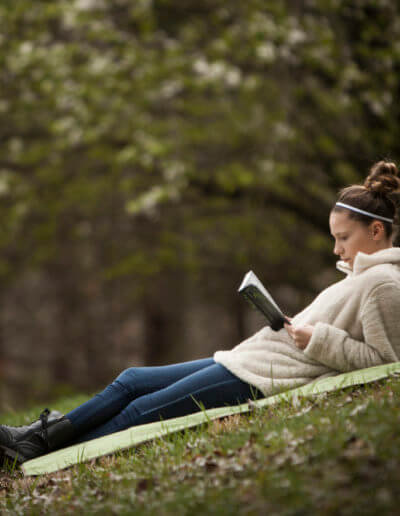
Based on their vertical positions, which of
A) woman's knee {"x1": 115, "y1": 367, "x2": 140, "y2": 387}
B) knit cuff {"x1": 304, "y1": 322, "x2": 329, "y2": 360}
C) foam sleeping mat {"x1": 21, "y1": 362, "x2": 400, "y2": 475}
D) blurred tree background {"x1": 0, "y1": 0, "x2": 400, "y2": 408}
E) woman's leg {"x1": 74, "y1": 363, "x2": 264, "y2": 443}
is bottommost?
foam sleeping mat {"x1": 21, "y1": 362, "x2": 400, "y2": 475}

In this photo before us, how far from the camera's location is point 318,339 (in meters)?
3.79

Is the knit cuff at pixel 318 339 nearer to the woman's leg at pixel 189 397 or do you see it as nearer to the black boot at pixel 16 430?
the woman's leg at pixel 189 397

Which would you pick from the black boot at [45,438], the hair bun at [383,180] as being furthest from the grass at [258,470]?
the hair bun at [383,180]

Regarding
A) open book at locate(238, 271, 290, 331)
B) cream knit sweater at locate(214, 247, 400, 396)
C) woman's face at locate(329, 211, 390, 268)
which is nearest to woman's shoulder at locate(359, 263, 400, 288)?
cream knit sweater at locate(214, 247, 400, 396)

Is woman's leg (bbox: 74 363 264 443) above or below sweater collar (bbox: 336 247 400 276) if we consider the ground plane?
below

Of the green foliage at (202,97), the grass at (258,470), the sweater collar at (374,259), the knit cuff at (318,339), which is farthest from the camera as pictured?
the green foliage at (202,97)

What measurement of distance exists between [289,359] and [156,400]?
879mm

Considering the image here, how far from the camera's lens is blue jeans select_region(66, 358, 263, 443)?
13.2 ft

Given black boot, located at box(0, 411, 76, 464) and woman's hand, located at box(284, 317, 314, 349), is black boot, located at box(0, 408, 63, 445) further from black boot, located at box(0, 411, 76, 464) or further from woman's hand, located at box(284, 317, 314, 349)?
woman's hand, located at box(284, 317, 314, 349)

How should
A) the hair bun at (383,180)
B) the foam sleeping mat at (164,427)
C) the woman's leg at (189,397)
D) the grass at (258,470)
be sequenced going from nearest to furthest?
the grass at (258,470) < the foam sleeping mat at (164,427) < the woman's leg at (189,397) < the hair bun at (383,180)

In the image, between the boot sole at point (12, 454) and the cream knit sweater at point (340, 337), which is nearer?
the cream knit sweater at point (340, 337)

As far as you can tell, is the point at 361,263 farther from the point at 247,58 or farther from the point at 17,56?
the point at 17,56

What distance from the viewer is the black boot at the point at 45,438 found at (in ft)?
13.0

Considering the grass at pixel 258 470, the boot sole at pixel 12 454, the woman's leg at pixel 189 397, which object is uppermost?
the woman's leg at pixel 189 397
